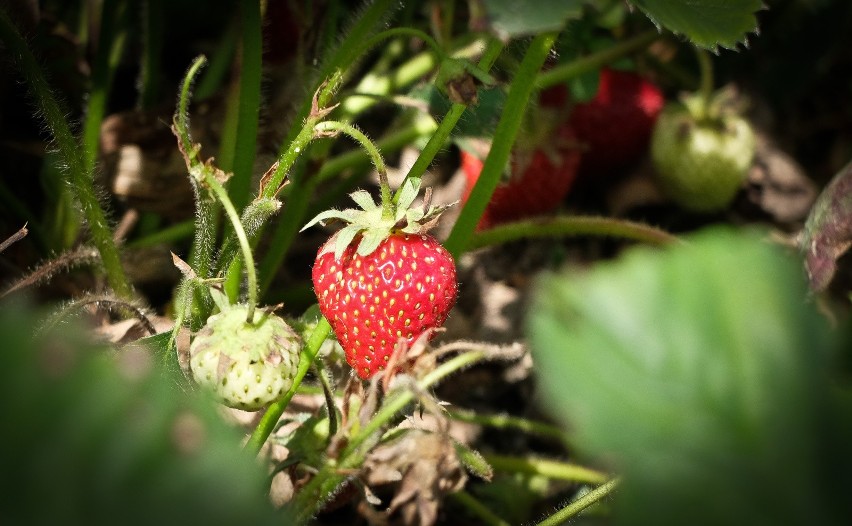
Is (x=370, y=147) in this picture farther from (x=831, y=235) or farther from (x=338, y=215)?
(x=831, y=235)

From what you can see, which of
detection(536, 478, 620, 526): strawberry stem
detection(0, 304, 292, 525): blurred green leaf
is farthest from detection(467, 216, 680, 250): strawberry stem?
detection(0, 304, 292, 525): blurred green leaf

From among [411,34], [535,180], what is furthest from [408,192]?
[535,180]

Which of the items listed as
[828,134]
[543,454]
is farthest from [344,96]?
[828,134]

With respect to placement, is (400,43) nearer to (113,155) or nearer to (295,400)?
Answer: (113,155)

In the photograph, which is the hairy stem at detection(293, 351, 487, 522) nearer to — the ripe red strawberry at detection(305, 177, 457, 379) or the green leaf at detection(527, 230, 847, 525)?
the ripe red strawberry at detection(305, 177, 457, 379)

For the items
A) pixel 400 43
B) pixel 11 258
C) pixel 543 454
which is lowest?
pixel 543 454

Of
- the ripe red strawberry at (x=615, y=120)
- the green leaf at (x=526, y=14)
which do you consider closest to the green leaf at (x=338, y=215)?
the green leaf at (x=526, y=14)
